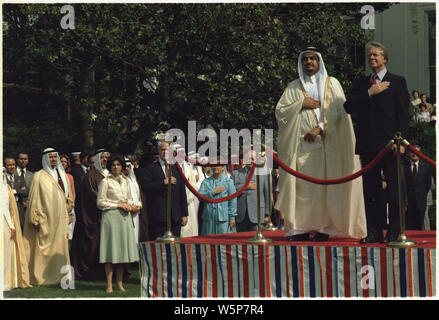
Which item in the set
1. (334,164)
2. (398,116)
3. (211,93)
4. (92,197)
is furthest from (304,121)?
(211,93)

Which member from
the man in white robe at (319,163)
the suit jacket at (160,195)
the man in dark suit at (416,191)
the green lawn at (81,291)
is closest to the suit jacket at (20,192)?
the green lawn at (81,291)

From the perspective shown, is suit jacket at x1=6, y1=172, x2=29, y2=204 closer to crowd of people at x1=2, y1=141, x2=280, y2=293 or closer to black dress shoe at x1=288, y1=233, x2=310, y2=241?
crowd of people at x1=2, y1=141, x2=280, y2=293

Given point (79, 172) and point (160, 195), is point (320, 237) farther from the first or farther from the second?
point (79, 172)

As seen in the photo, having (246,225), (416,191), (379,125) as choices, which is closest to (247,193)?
(246,225)

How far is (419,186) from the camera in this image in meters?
14.5

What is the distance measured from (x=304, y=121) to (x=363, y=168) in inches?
42.9

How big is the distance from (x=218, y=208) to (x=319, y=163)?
12.6ft

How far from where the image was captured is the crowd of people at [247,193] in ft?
28.9

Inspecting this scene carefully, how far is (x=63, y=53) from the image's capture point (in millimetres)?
17219

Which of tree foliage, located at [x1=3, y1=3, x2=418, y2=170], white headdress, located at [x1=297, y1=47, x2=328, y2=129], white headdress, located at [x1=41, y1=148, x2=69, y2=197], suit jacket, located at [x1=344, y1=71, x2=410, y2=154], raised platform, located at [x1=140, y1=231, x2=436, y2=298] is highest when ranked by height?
tree foliage, located at [x1=3, y1=3, x2=418, y2=170]

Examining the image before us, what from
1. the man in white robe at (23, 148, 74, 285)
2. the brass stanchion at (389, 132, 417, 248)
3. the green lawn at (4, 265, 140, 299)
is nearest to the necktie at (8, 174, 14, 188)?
the man in white robe at (23, 148, 74, 285)

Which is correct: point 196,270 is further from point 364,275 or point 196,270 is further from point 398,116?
point 398,116

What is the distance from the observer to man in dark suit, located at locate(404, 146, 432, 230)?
14.4 m

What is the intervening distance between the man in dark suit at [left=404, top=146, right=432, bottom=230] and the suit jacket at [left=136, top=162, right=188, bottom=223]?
159 inches
